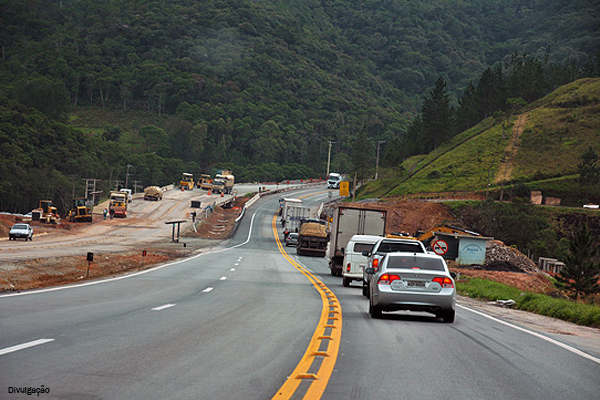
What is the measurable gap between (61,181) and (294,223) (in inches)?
1884

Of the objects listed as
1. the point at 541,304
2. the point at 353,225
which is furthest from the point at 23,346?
the point at 353,225

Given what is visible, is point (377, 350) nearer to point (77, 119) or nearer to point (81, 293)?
point (81, 293)

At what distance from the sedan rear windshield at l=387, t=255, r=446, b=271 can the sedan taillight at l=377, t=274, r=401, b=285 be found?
48 cm

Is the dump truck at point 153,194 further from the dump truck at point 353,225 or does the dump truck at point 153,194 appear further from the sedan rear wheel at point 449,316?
the sedan rear wheel at point 449,316

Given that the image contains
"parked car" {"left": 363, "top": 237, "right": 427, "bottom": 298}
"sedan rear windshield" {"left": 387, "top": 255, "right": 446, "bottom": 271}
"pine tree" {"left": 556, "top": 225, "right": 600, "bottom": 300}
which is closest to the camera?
"sedan rear windshield" {"left": 387, "top": 255, "right": 446, "bottom": 271}

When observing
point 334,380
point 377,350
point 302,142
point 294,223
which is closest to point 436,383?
point 334,380

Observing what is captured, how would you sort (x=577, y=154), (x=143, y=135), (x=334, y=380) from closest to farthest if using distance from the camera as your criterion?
1. (x=334, y=380)
2. (x=577, y=154)
3. (x=143, y=135)

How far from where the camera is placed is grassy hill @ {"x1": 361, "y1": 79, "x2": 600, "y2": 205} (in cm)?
9350

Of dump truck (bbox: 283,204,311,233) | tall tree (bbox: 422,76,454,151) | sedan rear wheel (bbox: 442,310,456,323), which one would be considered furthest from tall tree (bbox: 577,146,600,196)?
sedan rear wheel (bbox: 442,310,456,323)

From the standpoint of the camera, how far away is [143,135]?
178000mm

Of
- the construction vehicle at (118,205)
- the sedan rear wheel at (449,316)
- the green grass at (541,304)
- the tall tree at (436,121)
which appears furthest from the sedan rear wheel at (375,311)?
the tall tree at (436,121)

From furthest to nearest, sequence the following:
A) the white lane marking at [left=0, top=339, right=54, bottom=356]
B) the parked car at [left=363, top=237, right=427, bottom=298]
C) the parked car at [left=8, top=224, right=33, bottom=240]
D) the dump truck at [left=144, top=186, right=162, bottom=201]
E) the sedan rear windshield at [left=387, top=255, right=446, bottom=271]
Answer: the dump truck at [left=144, top=186, right=162, bottom=201]
the parked car at [left=8, top=224, right=33, bottom=240]
the parked car at [left=363, top=237, right=427, bottom=298]
the sedan rear windshield at [left=387, top=255, right=446, bottom=271]
the white lane marking at [left=0, top=339, right=54, bottom=356]

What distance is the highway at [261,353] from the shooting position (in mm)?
6902

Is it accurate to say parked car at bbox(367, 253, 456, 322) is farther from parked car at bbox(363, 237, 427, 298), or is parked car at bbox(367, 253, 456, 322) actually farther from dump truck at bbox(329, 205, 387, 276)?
dump truck at bbox(329, 205, 387, 276)
